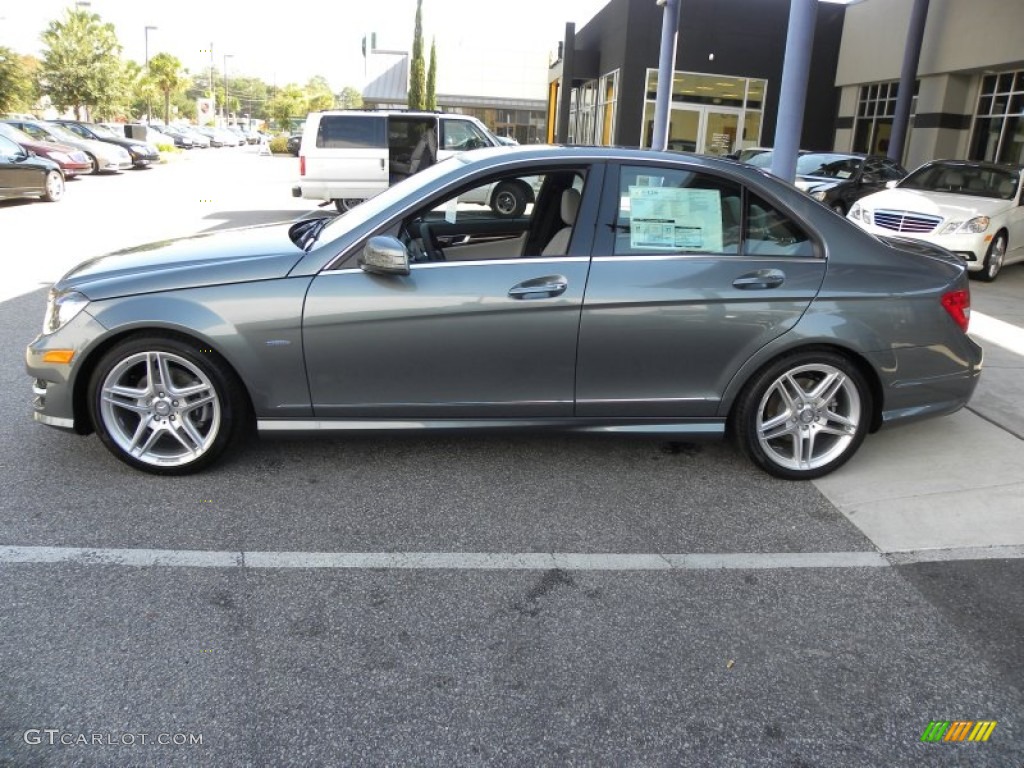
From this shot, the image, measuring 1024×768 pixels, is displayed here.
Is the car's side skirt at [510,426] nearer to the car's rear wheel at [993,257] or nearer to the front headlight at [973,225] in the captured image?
the front headlight at [973,225]

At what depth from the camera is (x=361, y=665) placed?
2773 mm

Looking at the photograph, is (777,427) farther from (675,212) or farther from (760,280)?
(675,212)

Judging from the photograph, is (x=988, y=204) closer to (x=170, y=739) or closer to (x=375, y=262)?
(x=375, y=262)

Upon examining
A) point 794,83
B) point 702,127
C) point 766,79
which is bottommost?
point 794,83

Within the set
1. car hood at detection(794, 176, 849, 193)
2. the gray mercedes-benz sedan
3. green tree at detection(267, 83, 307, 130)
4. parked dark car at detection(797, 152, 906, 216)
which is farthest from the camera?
green tree at detection(267, 83, 307, 130)

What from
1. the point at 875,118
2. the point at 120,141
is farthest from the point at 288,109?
the point at 875,118

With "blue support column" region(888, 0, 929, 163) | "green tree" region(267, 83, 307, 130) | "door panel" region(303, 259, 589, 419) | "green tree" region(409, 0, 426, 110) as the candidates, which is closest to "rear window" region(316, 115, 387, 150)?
"door panel" region(303, 259, 589, 419)

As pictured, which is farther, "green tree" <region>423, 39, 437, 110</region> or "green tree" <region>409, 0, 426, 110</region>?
"green tree" <region>423, 39, 437, 110</region>

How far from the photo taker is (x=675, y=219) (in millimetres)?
4191

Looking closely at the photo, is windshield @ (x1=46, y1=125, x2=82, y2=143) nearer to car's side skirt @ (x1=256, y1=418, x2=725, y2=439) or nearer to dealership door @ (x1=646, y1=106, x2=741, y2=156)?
dealership door @ (x1=646, y1=106, x2=741, y2=156)

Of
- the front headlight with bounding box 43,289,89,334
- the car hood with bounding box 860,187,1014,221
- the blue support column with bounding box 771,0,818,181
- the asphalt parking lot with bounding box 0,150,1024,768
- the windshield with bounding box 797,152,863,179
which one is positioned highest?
the blue support column with bounding box 771,0,818,181

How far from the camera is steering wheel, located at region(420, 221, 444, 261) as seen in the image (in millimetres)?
4363

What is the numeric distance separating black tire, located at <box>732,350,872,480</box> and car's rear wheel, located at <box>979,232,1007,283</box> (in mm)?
7742

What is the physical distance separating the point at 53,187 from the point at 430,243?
51.2ft
